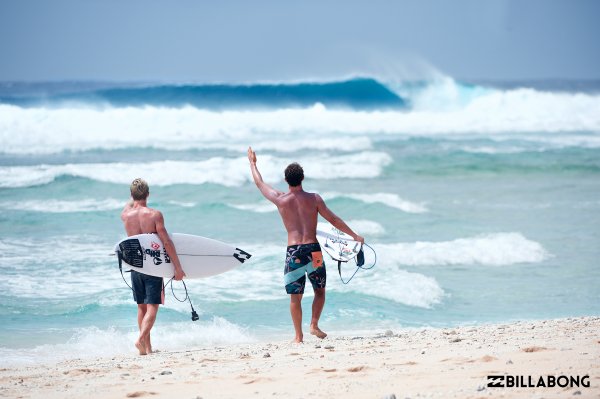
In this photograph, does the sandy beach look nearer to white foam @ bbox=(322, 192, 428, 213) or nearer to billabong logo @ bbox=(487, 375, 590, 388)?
billabong logo @ bbox=(487, 375, 590, 388)

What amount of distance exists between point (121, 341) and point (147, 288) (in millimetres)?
1366

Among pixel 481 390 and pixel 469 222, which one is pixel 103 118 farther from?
pixel 481 390

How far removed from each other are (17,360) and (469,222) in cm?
865

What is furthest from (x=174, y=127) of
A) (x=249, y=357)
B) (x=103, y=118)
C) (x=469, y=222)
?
(x=249, y=357)

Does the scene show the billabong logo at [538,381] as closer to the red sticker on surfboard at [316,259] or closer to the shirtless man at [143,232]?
the red sticker on surfboard at [316,259]

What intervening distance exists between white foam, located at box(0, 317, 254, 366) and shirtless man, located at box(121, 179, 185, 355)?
0.87 m

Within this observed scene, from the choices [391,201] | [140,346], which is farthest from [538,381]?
[391,201]

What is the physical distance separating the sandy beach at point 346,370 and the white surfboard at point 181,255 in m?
0.66

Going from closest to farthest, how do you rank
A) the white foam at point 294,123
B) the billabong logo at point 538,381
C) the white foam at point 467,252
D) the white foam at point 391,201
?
the billabong logo at point 538,381 < the white foam at point 467,252 < the white foam at point 391,201 < the white foam at point 294,123

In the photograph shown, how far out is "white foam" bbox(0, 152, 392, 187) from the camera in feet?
60.6

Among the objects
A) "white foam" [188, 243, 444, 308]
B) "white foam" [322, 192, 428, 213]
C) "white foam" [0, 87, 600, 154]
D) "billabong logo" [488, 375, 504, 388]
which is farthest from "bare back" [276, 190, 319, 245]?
"white foam" [0, 87, 600, 154]

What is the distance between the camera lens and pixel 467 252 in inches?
445

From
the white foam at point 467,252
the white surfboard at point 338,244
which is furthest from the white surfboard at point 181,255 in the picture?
the white foam at point 467,252

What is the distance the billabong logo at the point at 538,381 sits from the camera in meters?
4.51
